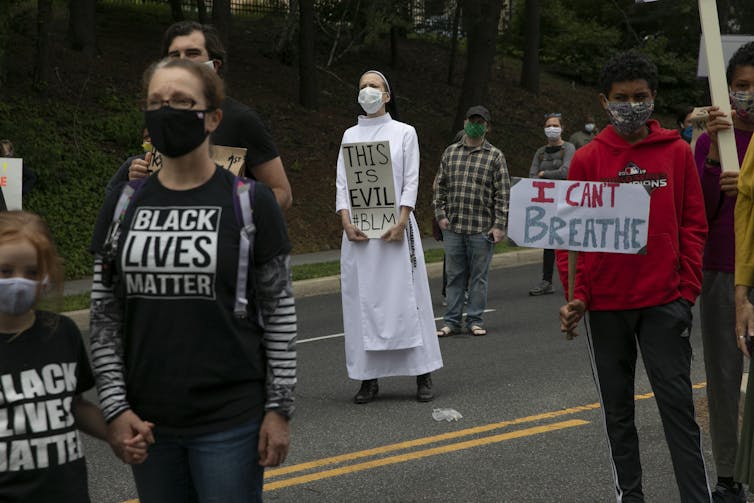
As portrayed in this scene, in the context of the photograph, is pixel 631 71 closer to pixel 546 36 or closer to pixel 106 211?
pixel 106 211

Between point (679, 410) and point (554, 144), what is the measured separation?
9.57 m

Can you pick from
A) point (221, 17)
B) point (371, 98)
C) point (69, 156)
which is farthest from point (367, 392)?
point (221, 17)

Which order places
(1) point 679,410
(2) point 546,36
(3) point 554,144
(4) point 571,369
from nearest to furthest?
(1) point 679,410
(4) point 571,369
(3) point 554,144
(2) point 546,36

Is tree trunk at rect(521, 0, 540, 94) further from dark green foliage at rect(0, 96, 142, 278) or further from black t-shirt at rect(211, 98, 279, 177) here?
black t-shirt at rect(211, 98, 279, 177)

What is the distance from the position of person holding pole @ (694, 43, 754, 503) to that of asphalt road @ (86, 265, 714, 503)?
1.48 ft

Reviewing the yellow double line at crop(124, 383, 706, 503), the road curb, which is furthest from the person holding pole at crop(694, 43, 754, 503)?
the road curb

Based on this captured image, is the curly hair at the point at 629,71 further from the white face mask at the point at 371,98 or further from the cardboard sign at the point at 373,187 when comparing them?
the cardboard sign at the point at 373,187

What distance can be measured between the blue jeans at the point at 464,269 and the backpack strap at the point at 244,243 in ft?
24.7

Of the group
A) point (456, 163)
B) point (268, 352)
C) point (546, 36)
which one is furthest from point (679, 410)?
point (546, 36)

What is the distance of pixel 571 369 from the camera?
9.14m

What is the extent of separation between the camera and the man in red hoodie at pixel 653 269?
15.9 feet

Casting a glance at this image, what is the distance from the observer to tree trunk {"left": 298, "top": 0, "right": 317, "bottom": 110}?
24.5 m

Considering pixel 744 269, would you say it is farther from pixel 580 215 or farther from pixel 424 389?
pixel 424 389

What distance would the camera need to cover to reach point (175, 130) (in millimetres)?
3301
